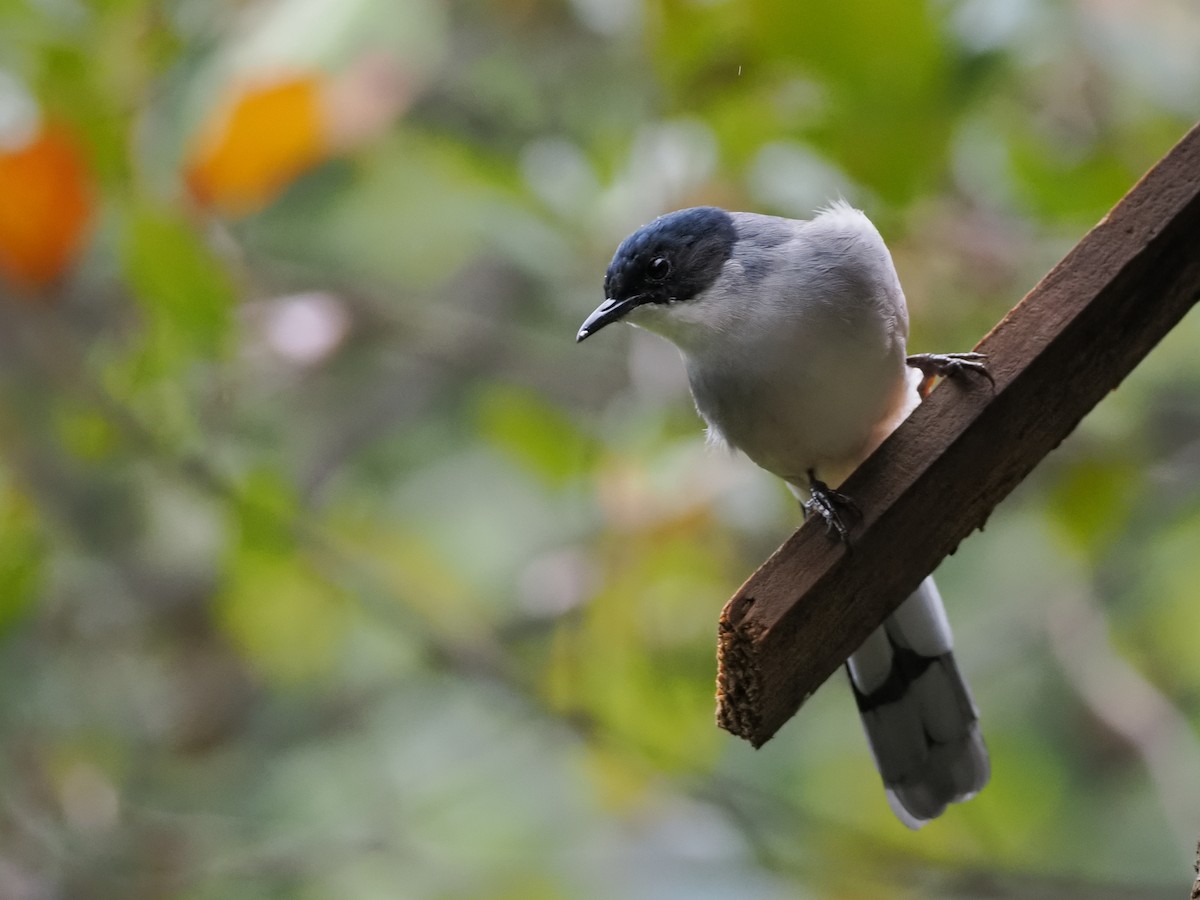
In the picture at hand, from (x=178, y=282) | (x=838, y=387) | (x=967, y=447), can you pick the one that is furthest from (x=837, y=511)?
(x=178, y=282)

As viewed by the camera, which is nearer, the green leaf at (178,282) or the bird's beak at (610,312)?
the bird's beak at (610,312)

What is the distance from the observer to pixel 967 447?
1.89 meters

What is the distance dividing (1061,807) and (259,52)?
4234mm

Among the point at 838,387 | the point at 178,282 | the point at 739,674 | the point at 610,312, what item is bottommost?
the point at 739,674

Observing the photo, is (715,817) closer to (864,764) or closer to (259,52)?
(864,764)

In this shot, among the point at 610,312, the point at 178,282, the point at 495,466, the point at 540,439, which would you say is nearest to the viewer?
the point at 610,312

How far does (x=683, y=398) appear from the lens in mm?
4113

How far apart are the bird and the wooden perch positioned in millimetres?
543

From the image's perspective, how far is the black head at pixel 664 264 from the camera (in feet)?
9.65

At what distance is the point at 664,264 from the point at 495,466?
3.74m

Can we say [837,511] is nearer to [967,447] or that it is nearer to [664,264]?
[967,447]

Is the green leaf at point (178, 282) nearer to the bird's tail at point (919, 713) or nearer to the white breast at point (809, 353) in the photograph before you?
the white breast at point (809, 353)

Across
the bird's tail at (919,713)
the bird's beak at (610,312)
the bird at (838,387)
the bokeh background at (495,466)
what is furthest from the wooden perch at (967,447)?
the bokeh background at (495,466)

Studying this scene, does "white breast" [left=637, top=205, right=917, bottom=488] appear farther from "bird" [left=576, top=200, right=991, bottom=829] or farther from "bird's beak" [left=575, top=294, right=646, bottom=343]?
"bird's beak" [left=575, top=294, right=646, bottom=343]
